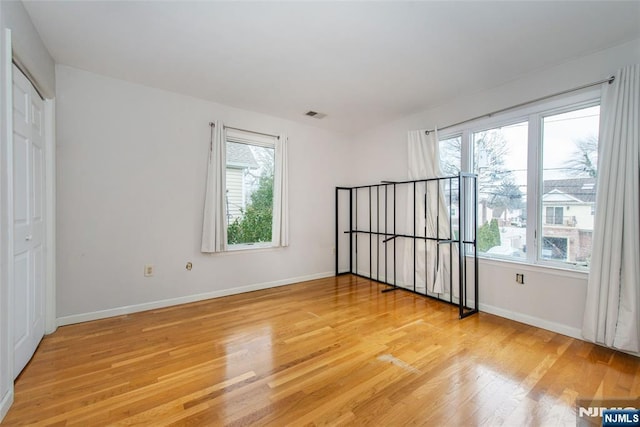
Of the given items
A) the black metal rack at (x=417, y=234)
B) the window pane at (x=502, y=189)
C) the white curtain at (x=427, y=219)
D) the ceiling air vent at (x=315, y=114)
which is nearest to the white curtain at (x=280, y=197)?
the ceiling air vent at (x=315, y=114)

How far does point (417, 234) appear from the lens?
150 inches

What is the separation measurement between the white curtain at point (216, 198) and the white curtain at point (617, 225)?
374 cm

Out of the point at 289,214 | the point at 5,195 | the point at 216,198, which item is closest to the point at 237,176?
the point at 216,198

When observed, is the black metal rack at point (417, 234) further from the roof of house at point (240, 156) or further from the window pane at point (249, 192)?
the roof of house at point (240, 156)

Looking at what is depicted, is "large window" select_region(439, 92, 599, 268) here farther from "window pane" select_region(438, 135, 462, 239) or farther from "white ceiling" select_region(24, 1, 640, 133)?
"white ceiling" select_region(24, 1, 640, 133)

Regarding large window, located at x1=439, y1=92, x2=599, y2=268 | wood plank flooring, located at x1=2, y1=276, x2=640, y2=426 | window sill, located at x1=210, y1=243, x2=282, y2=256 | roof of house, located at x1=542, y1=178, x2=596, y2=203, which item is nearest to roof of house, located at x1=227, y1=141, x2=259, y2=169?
window sill, located at x1=210, y1=243, x2=282, y2=256

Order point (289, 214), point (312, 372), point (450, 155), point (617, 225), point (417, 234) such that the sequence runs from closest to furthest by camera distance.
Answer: point (312, 372), point (617, 225), point (450, 155), point (417, 234), point (289, 214)

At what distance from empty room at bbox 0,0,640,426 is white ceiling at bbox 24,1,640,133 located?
0.02 meters

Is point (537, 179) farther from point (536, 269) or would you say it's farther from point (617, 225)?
point (536, 269)

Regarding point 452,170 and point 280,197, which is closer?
point 452,170

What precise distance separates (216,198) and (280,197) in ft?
3.05

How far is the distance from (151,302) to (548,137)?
14.8ft

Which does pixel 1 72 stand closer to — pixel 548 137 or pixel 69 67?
pixel 69 67

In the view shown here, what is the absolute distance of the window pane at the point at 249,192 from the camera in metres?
3.86
